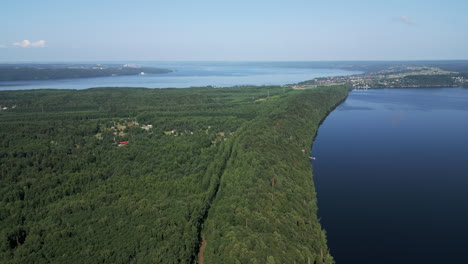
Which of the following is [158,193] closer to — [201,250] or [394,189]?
[201,250]

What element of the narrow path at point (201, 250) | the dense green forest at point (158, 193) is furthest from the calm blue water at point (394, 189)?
the narrow path at point (201, 250)

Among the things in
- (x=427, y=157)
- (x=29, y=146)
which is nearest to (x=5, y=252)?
(x=29, y=146)

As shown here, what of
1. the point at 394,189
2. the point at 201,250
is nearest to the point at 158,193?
the point at 201,250

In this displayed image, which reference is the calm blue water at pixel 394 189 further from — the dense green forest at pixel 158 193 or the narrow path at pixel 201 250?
the narrow path at pixel 201 250

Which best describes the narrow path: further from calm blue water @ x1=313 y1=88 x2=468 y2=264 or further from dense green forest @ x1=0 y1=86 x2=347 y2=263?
calm blue water @ x1=313 y1=88 x2=468 y2=264

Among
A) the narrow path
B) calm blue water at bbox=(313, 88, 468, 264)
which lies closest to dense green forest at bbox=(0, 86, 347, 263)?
the narrow path

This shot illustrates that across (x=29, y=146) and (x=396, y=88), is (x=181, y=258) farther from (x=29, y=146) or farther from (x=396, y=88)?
(x=396, y=88)

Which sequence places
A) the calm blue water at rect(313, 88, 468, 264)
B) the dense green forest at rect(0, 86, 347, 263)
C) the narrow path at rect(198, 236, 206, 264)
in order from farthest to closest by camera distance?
the calm blue water at rect(313, 88, 468, 264) < the narrow path at rect(198, 236, 206, 264) < the dense green forest at rect(0, 86, 347, 263)
